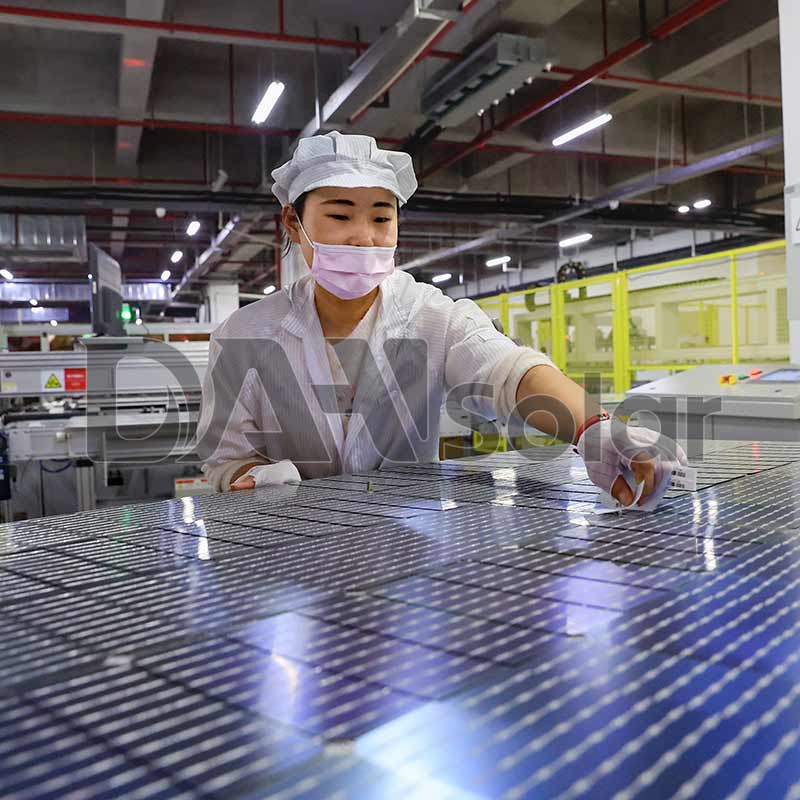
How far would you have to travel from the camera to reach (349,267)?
1.61 metres

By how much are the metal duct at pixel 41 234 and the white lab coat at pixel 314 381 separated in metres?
6.99

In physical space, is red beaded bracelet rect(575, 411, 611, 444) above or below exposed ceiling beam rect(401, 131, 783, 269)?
below

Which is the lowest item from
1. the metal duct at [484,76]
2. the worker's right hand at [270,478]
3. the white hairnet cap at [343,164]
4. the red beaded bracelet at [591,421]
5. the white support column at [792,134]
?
the worker's right hand at [270,478]

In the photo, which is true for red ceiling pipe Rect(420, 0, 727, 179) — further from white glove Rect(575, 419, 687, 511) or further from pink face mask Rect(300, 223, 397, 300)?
white glove Rect(575, 419, 687, 511)

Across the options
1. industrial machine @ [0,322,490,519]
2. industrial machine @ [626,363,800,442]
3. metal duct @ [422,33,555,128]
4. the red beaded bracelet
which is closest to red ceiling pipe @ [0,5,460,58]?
metal duct @ [422,33,555,128]

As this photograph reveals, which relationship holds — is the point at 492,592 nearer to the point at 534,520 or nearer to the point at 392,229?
the point at 534,520

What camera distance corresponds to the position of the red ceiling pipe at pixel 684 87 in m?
5.01

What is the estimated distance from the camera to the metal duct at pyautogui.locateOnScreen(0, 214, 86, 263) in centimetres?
778

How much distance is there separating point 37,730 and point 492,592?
1.27 ft

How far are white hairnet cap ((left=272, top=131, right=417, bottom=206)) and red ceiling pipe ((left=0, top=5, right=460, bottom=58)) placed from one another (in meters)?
3.06

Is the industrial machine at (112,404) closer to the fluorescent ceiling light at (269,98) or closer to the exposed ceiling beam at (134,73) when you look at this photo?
the fluorescent ceiling light at (269,98)

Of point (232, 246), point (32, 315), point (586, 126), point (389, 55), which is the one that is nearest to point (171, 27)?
point (389, 55)

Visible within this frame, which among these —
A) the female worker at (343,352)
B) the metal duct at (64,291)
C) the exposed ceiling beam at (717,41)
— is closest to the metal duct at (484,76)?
the exposed ceiling beam at (717,41)

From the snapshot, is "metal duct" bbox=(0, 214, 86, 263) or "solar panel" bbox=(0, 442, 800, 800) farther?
"metal duct" bbox=(0, 214, 86, 263)
